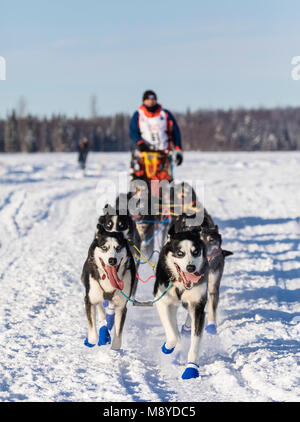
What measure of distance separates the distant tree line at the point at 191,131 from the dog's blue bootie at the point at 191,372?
69.1 m

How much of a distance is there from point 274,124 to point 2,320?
296 ft

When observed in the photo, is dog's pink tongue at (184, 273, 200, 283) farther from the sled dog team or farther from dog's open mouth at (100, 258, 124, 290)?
dog's open mouth at (100, 258, 124, 290)

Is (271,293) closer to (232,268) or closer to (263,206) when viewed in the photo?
(232,268)

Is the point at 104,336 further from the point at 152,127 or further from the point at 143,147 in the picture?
the point at 152,127

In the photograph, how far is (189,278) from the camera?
11.9 feet

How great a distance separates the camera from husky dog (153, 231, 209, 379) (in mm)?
3625

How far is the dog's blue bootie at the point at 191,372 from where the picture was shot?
3.53 m

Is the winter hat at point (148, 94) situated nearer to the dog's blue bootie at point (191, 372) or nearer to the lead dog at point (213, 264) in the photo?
the lead dog at point (213, 264)

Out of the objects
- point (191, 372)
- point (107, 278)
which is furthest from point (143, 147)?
point (191, 372)

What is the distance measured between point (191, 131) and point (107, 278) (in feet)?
302

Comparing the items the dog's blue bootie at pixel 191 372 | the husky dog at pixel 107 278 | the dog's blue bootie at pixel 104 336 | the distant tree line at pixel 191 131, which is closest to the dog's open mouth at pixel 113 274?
the husky dog at pixel 107 278

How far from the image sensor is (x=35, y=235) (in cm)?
977

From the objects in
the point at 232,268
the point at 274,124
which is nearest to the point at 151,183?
the point at 232,268

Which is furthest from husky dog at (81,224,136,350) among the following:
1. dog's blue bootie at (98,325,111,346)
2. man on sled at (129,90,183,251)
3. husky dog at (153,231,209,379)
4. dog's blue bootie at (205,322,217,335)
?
man on sled at (129,90,183,251)
